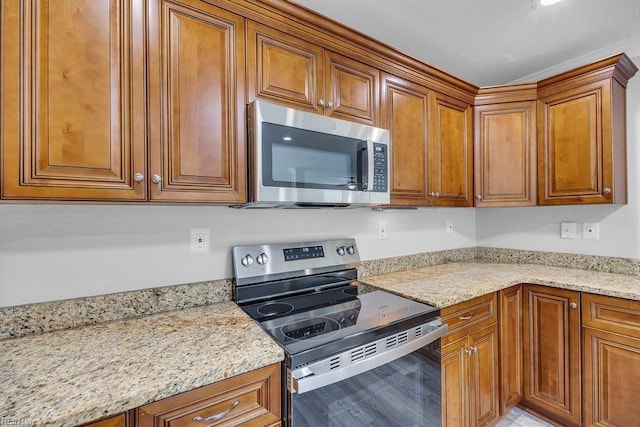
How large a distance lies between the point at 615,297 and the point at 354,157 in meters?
1.55

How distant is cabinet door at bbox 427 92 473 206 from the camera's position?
6.44 ft

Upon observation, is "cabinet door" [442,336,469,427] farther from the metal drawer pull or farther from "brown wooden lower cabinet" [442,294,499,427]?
the metal drawer pull

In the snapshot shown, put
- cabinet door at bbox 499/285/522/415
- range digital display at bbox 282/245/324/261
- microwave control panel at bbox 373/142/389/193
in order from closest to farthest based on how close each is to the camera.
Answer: microwave control panel at bbox 373/142/389/193 < range digital display at bbox 282/245/324/261 < cabinet door at bbox 499/285/522/415

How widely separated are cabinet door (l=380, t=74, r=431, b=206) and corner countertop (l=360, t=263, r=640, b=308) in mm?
490

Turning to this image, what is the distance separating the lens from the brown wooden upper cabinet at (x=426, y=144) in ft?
5.77

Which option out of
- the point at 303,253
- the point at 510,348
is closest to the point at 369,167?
the point at 303,253

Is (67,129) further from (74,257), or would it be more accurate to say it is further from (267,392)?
(267,392)

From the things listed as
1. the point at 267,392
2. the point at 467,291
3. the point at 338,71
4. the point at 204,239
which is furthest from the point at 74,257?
the point at 467,291

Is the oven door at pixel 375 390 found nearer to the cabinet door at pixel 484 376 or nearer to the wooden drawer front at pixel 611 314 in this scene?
the cabinet door at pixel 484 376

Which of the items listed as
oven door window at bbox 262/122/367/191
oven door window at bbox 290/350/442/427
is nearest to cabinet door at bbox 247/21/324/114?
oven door window at bbox 262/122/367/191

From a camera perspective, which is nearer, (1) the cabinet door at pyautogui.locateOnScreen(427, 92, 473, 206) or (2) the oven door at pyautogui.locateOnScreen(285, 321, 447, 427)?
(2) the oven door at pyautogui.locateOnScreen(285, 321, 447, 427)

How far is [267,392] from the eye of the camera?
3.19ft

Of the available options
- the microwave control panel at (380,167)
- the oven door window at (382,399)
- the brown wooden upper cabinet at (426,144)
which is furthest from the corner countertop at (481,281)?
the microwave control panel at (380,167)

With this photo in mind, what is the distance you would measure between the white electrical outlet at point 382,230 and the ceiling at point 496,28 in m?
1.19
